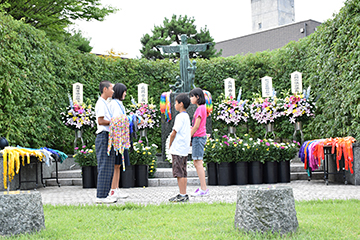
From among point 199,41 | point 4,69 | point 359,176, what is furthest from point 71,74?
point 199,41

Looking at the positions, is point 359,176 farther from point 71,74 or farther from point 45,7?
point 45,7

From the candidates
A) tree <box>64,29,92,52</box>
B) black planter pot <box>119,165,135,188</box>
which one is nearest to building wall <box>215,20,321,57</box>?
tree <box>64,29,92,52</box>

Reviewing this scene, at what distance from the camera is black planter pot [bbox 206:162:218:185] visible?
7.11 m

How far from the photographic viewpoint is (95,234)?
2.95 meters

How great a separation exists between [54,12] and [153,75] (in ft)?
13.7

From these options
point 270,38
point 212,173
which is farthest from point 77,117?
point 270,38

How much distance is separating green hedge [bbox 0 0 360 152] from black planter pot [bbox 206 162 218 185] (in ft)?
9.02

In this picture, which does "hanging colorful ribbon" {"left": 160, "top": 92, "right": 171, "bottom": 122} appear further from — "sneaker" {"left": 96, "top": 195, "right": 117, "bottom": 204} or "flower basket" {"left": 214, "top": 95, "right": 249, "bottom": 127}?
"sneaker" {"left": 96, "top": 195, "right": 117, "bottom": 204}

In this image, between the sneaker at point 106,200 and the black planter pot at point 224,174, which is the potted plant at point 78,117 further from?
the sneaker at point 106,200

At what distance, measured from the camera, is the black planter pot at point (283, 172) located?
7230 millimetres

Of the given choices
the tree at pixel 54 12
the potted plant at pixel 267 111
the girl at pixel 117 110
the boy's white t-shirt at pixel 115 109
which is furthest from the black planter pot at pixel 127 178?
the tree at pixel 54 12

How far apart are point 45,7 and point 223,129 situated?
731cm

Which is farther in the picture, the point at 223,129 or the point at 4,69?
the point at 223,129

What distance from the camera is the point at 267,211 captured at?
2754mm
